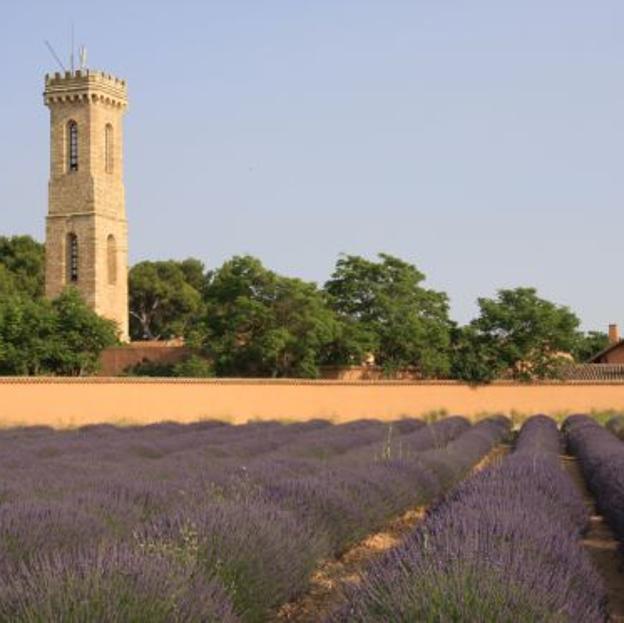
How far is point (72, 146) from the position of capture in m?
48.4

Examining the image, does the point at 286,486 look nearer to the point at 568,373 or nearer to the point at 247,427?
the point at 247,427

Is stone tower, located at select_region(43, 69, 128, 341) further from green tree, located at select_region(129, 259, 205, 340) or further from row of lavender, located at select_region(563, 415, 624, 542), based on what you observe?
row of lavender, located at select_region(563, 415, 624, 542)

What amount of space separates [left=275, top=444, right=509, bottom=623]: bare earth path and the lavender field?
4.6 inches

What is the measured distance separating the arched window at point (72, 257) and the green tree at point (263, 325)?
1292cm

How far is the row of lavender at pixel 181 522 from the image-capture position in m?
4.38

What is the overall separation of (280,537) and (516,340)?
30.4 m

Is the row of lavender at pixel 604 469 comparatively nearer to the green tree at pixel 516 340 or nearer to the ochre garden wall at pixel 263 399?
the ochre garden wall at pixel 263 399

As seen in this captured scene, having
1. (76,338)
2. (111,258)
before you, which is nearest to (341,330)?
(76,338)

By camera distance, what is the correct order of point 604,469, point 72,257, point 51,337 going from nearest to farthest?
1. point 604,469
2. point 51,337
3. point 72,257

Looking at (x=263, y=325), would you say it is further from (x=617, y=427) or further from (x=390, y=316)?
(x=617, y=427)

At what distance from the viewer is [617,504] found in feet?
31.1

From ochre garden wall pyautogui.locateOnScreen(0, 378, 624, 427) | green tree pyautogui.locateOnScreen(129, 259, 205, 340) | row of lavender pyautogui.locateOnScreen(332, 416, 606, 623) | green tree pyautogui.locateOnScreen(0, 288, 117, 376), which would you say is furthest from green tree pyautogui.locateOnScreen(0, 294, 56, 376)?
row of lavender pyautogui.locateOnScreen(332, 416, 606, 623)

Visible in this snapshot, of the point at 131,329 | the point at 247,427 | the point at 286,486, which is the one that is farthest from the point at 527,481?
the point at 131,329

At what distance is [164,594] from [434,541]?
1.45m
